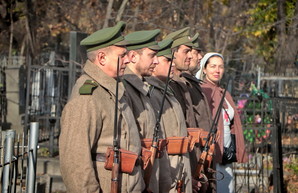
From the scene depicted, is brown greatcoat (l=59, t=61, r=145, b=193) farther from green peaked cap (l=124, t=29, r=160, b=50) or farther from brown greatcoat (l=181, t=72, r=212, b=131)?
brown greatcoat (l=181, t=72, r=212, b=131)

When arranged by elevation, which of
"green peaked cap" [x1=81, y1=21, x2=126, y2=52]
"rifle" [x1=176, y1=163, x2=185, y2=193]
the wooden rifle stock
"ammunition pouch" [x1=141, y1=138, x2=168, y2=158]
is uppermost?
"green peaked cap" [x1=81, y1=21, x2=126, y2=52]

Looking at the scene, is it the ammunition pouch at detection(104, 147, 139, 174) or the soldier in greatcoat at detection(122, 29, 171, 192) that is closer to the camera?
the ammunition pouch at detection(104, 147, 139, 174)

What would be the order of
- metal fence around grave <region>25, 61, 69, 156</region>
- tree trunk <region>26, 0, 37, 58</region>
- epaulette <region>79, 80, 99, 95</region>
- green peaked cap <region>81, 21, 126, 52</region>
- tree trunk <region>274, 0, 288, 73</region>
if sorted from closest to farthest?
epaulette <region>79, 80, 99, 95</region> → green peaked cap <region>81, 21, 126, 52</region> → metal fence around grave <region>25, 61, 69, 156</region> → tree trunk <region>26, 0, 37, 58</region> → tree trunk <region>274, 0, 288, 73</region>

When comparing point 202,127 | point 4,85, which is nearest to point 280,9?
point 4,85

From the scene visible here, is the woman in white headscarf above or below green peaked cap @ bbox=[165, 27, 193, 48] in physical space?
below

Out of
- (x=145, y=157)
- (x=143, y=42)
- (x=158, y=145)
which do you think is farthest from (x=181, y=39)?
(x=145, y=157)

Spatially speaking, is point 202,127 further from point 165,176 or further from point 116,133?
point 116,133

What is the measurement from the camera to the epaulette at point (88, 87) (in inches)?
175

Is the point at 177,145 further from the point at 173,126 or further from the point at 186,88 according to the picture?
the point at 186,88

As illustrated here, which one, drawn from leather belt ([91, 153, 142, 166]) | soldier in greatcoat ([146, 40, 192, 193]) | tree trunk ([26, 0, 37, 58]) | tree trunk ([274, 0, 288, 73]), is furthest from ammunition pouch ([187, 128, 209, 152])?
tree trunk ([274, 0, 288, 73])

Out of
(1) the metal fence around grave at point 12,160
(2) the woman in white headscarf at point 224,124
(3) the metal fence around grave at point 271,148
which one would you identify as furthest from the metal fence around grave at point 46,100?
(1) the metal fence around grave at point 12,160

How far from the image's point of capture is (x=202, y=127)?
692 centimetres

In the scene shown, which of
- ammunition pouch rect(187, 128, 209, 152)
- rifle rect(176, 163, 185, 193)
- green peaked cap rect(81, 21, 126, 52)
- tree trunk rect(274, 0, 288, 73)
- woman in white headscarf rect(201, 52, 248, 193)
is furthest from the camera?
tree trunk rect(274, 0, 288, 73)

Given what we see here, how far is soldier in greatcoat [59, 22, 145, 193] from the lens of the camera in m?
4.29
